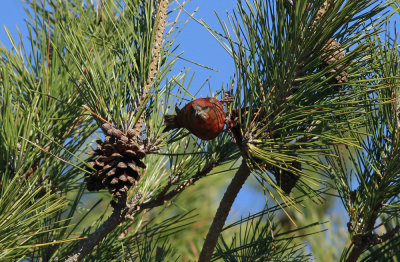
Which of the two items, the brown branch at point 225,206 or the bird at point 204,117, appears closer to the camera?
the bird at point 204,117

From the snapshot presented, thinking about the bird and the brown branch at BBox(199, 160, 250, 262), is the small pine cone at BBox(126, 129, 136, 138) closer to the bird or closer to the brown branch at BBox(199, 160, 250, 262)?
the bird

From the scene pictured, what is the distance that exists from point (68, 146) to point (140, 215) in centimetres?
Result: 34

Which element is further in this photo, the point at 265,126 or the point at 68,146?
the point at 68,146

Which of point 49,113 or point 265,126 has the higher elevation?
point 49,113

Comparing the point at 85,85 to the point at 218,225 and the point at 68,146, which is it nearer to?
the point at 68,146

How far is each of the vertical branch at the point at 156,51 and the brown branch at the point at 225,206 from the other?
0.23 metres

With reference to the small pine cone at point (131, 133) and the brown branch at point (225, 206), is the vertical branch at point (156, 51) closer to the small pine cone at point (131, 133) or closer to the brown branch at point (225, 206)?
the small pine cone at point (131, 133)

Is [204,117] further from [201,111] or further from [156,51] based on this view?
[156,51]

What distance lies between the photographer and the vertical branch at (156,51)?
3.84ft

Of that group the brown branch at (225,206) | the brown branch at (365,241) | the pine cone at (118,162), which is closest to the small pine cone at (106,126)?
the pine cone at (118,162)

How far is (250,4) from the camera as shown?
1107mm

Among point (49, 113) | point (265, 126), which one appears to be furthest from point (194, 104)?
point (49, 113)

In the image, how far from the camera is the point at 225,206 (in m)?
1.21

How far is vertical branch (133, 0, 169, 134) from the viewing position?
1171mm
